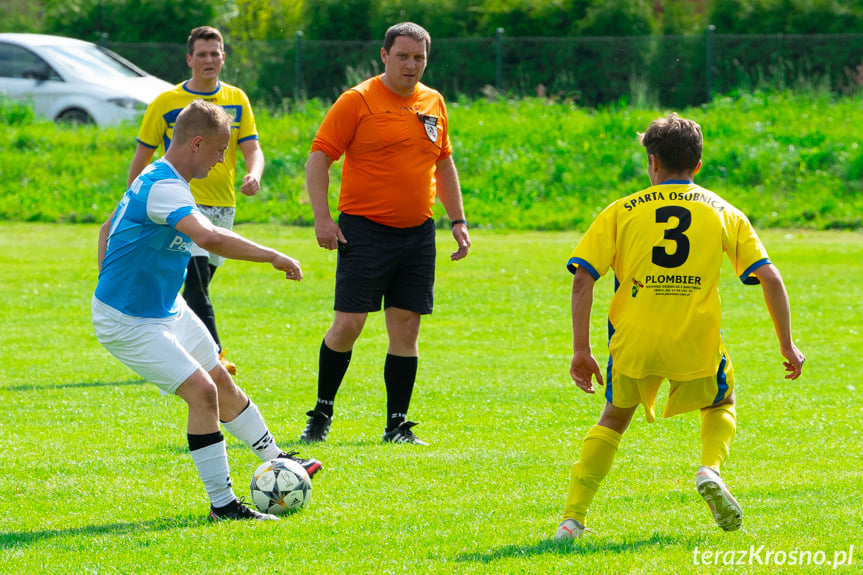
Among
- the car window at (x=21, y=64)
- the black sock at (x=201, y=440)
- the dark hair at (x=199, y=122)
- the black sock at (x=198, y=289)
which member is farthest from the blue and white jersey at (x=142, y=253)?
the car window at (x=21, y=64)

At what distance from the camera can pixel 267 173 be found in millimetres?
20016

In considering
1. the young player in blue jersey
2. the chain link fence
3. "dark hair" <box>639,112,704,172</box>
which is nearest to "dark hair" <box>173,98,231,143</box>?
the young player in blue jersey

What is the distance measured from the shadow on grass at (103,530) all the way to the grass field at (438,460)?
16 mm

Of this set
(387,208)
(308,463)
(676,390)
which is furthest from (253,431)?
(676,390)

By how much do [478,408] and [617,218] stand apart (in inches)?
122

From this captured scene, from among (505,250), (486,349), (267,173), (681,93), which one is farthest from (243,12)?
(486,349)

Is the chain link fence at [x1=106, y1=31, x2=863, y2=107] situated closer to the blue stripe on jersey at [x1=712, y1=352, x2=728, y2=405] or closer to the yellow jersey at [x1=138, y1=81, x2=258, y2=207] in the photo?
the yellow jersey at [x1=138, y1=81, x2=258, y2=207]

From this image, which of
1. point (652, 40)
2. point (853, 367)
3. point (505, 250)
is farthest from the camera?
point (652, 40)

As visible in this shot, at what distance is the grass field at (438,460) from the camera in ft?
14.5

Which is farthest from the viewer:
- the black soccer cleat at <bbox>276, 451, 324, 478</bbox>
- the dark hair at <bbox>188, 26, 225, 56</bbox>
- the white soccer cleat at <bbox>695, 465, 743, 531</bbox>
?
the dark hair at <bbox>188, 26, 225, 56</bbox>

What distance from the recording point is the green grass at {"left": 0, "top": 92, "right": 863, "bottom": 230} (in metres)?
18.7

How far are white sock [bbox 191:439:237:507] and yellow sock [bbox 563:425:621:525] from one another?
4.76 feet

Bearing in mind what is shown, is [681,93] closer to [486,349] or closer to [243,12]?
[243,12]

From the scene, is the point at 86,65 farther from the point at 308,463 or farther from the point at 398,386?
the point at 308,463
